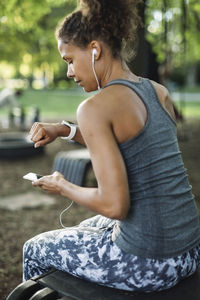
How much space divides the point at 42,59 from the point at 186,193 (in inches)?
522

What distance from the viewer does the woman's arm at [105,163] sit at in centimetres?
156

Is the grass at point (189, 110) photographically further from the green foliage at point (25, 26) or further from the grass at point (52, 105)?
the green foliage at point (25, 26)

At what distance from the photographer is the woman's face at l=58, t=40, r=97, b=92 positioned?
1.75 meters

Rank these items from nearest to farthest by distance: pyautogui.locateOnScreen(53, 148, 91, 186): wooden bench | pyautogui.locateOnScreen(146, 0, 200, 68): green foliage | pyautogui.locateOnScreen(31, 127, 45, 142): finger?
1. pyautogui.locateOnScreen(31, 127, 45, 142): finger
2. pyautogui.locateOnScreen(53, 148, 91, 186): wooden bench
3. pyautogui.locateOnScreen(146, 0, 200, 68): green foliage

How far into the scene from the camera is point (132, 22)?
182 centimetres

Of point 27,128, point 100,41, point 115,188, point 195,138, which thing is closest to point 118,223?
point 115,188

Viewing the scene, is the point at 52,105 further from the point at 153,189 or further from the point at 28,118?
the point at 153,189

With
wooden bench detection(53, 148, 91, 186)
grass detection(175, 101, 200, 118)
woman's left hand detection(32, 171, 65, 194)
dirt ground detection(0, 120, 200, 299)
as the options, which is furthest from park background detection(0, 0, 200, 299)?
grass detection(175, 101, 200, 118)

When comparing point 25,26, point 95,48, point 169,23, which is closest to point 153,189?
point 95,48

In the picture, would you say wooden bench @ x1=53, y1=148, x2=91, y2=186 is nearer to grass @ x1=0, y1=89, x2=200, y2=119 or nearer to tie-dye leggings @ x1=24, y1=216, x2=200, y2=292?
tie-dye leggings @ x1=24, y1=216, x2=200, y2=292

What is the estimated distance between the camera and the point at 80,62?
70.0 inches

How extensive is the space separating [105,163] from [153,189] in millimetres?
287

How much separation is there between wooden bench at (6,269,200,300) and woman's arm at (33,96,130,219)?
0.40m

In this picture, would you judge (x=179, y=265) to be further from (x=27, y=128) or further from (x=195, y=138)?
(x=27, y=128)
